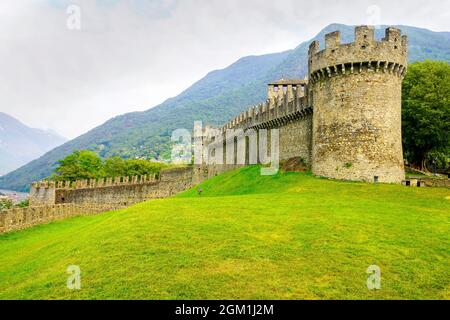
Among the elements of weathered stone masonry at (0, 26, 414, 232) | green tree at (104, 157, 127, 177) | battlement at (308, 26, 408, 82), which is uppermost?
battlement at (308, 26, 408, 82)

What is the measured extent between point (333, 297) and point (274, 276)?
1.85 meters

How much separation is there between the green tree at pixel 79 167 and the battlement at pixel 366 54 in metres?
72.3

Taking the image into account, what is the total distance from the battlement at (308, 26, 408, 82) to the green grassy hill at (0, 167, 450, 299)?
11235mm

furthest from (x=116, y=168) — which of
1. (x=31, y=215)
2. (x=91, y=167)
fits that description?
(x=31, y=215)

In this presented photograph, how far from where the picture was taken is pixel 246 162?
55.3m

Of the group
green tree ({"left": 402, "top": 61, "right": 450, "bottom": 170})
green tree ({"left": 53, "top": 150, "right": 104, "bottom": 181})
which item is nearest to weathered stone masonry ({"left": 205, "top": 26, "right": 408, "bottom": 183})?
green tree ({"left": 402, "top": 61, "right": 450, "bottom": 170})

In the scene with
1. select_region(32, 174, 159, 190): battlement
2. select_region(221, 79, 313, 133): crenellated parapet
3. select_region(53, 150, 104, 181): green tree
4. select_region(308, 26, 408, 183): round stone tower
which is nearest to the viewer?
select_region(308, 26, 408, 183): round stone tower

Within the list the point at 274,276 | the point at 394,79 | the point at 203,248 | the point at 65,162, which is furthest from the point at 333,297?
the point at 65,162

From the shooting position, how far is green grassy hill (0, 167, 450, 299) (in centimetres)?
1187

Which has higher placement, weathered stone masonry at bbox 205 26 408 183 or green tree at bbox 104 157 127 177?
weathered stone masonry at bbox 205 26 408 183

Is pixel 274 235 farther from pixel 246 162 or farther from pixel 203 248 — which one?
pixel 246 162

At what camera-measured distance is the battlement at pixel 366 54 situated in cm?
3025

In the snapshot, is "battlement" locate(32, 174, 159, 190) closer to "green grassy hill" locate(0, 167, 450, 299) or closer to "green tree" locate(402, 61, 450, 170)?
"green tree" locate(402, 61, 450, 170)
